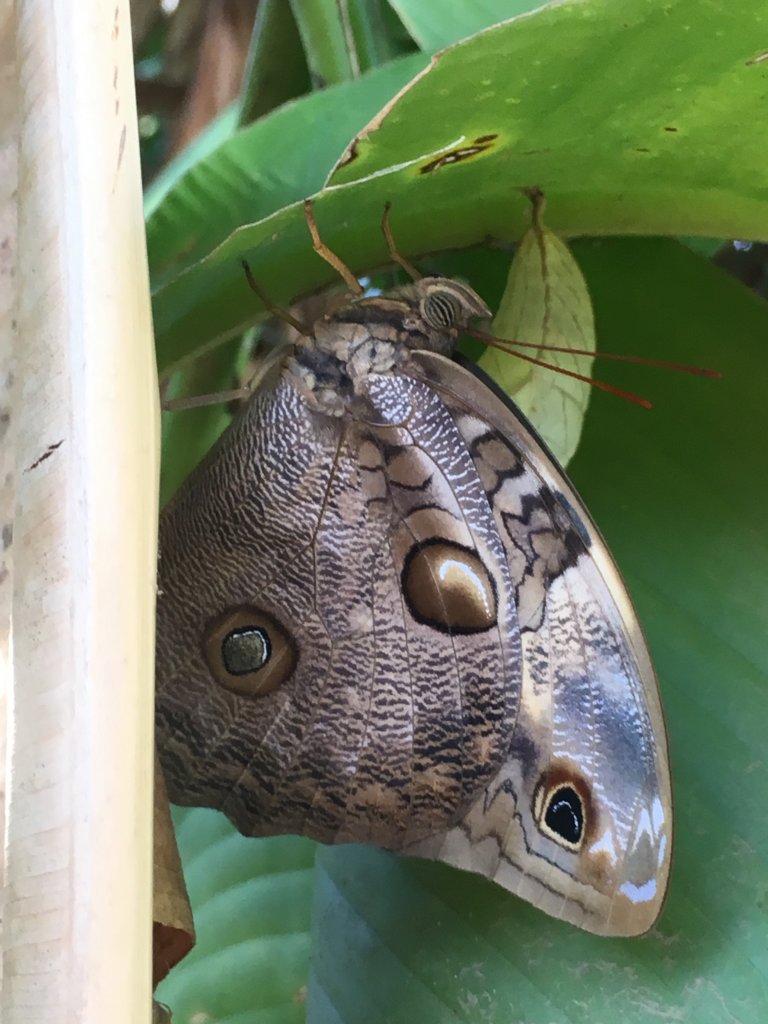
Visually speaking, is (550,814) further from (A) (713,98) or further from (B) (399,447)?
(A) (713,98)

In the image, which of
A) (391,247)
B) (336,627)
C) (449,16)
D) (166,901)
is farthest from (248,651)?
(449,16)

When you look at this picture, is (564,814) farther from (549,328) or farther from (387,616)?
(549,328)

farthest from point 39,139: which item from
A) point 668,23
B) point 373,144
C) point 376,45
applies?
point 376,45

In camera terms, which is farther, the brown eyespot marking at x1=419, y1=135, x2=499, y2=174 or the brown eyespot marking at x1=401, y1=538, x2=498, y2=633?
the brown eyespot marking at x1=401, y1=538, x2=498, y2=633

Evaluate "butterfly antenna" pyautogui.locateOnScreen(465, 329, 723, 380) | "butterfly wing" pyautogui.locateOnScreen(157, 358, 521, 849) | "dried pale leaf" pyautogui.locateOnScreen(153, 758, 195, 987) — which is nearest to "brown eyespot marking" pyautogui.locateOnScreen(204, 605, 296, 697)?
"butterfly wing" pyautogui.locateOnScreen(157, 358, 521, 849)

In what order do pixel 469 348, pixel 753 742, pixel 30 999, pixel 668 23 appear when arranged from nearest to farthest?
pixel 30 999 → pixel 668 23 → pixel 753 742 → pixel 469 348

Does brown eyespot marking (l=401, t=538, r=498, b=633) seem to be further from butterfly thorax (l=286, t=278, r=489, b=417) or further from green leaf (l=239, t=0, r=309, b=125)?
green leaf (l=239, t=0, r=309, b=125)
